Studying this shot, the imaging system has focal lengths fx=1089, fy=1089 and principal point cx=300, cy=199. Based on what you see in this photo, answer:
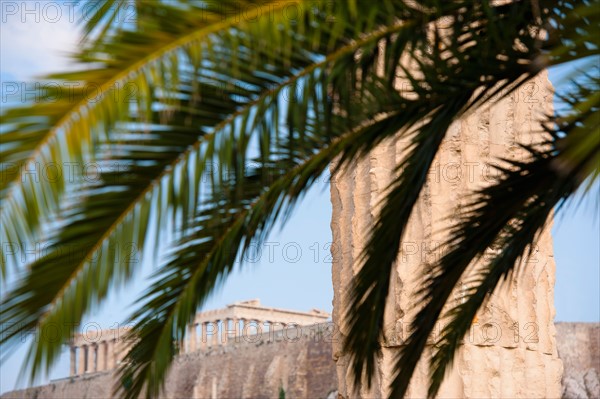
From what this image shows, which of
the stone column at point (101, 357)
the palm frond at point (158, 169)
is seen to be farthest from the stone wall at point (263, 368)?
the palm frond at point (158, 169)

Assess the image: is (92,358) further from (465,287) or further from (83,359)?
(465,287)

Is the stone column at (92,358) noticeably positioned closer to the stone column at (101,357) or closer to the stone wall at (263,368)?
the stone column at (101,357)

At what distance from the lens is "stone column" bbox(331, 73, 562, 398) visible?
189 inches

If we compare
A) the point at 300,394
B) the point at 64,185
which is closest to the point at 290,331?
the point at 300,394

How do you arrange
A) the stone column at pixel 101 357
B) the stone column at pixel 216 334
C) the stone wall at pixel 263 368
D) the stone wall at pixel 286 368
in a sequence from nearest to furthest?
the stone wall at pixel 286 368 < the stone wall at pixel 263 368 < the stone column at pixel 216 334 < the stone column at pixel 101 357

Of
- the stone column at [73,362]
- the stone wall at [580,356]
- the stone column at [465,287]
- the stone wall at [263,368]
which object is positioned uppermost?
the stone column at [465,287]

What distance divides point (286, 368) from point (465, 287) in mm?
30029

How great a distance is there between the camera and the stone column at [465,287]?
4805 mm

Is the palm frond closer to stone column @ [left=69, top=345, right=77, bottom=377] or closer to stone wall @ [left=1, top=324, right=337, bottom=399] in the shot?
stone wall @ [left=1, top=324, right=337, bottom=399]

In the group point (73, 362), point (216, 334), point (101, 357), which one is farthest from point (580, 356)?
point (73, 362)

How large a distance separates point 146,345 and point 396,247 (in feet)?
2.99

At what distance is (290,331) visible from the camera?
35.5 metres

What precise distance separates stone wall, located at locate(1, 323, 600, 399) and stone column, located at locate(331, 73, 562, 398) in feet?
75.4

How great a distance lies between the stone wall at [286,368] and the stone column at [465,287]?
905 inches
